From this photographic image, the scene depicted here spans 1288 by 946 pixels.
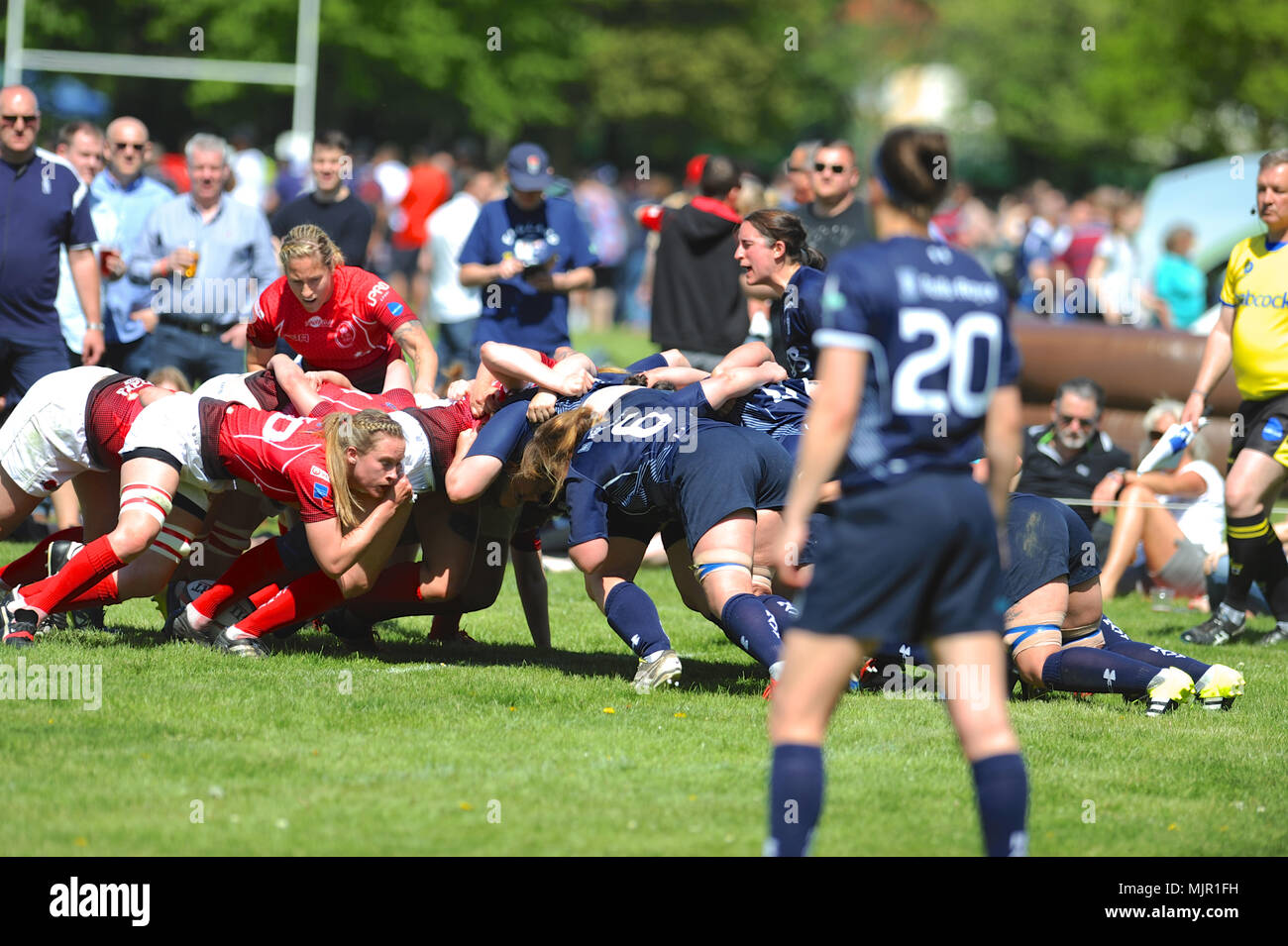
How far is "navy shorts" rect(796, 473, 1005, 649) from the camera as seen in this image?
3.84 metres

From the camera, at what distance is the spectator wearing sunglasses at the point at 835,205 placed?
30.8 feet

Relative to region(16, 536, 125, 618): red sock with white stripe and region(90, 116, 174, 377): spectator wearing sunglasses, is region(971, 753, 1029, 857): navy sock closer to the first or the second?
region(16, 536, 125, 618): red sock with white stripe

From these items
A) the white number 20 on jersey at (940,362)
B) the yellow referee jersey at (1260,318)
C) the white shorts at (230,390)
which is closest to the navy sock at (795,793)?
the white number 20 on jersey at (940,362)

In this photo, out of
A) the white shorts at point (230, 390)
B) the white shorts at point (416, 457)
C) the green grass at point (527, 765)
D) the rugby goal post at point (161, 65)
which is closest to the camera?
the green grass at point (527, 765)

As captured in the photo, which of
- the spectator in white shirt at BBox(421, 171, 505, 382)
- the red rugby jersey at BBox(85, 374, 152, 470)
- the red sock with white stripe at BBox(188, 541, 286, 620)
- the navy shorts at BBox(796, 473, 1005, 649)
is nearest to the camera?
the navy shorts at BBox(796, 473, 1005, 649)

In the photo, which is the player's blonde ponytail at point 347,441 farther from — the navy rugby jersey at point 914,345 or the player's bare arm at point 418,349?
the navy rugby jersey at point 914,345

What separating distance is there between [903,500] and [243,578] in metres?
4.23

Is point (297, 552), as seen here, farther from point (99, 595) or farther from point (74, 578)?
point (74, 578)

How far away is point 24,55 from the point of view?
1883 cm

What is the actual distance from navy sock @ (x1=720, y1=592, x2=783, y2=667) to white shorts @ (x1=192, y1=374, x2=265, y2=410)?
2.46m

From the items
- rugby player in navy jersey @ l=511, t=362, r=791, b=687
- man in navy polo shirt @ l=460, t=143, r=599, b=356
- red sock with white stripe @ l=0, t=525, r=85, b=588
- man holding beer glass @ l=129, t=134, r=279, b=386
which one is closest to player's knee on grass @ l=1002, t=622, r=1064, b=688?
rugby player in navy jersey @ l=511, t=362, r=791, b=687

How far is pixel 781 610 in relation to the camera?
650 cm

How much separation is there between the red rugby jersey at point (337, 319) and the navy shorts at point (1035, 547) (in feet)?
10.1

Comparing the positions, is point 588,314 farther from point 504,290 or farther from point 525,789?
point 525,789
